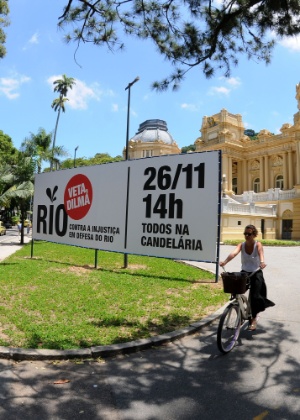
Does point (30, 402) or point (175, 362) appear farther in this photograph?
point (175, 362)

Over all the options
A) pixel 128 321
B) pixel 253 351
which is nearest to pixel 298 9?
pixel 253 351

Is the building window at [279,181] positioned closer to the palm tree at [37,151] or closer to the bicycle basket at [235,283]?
the palm tree at [37,151]

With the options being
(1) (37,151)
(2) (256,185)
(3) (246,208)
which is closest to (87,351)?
(1) (37,151)

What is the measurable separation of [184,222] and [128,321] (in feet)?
9.57

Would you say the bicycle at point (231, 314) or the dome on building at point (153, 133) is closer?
the bicycle at point (231, 314)

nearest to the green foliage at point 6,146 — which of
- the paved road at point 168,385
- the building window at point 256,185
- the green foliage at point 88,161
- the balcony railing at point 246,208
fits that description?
the green foliage at point 88,161

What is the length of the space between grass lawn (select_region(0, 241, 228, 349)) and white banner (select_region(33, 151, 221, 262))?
95 centimetres

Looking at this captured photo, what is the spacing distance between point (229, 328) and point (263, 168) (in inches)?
1934

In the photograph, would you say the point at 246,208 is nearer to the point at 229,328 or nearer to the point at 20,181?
the point at 20,181

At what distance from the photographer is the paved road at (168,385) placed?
3.24m

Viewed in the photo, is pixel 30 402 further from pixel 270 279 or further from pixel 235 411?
pixel 270 279

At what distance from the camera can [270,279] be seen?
10.4 metres

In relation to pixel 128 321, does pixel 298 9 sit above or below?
above

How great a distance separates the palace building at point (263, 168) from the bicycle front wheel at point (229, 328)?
3096 centimetres
